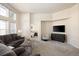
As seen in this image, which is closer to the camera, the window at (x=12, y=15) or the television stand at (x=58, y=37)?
the window at (x=12, y=15)

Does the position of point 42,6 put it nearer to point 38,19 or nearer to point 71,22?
point 71,22

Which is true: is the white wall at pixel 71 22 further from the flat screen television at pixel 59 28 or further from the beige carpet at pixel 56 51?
the beige carpet at pixel 56 51

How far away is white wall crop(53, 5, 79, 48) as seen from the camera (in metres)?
5.34

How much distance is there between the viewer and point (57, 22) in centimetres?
804

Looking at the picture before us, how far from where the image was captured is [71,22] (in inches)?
239

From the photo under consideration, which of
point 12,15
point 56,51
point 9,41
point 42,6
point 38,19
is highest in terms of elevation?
point 42,6

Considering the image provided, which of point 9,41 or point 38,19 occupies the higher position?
point 38,19

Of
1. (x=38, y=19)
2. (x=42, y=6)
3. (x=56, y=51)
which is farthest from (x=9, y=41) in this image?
(x=38, y=19)

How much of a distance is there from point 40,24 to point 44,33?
40.2 inches

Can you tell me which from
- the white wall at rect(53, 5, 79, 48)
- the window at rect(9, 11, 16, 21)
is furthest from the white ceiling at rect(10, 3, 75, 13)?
the window at rect(9, 11, 16, 21)

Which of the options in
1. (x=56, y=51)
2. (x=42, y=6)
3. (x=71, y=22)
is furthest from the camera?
(x=71, y=22)

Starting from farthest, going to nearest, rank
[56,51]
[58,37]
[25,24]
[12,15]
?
1. [25,24]
2. [58,37]
3. [12,15]
4. [56,51]

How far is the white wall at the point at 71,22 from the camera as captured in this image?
17.5ft

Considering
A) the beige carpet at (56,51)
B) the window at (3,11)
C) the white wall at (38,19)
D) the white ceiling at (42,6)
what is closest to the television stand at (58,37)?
the white wall at (38,19)
